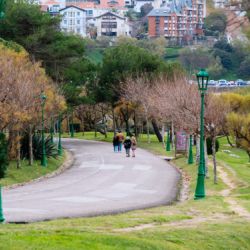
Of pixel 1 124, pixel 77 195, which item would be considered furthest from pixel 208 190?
pixel 1 124

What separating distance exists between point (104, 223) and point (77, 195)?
11897mm

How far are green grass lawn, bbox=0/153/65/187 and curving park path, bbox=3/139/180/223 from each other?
39.6 inches

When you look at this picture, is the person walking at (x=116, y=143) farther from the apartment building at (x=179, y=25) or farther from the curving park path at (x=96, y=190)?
the apartment building at (x=179, y=25)

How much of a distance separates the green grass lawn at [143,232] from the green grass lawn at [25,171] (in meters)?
16.7

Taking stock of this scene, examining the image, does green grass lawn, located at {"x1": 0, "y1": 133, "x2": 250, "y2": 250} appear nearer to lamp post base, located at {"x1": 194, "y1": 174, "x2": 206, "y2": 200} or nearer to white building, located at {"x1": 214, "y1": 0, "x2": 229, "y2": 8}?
white building, located at {"x1": 214, "y1": 0, "x2": 229, "y2": 8}

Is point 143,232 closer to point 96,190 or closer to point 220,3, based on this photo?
point 220,3

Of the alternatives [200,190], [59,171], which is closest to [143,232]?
[200,190]

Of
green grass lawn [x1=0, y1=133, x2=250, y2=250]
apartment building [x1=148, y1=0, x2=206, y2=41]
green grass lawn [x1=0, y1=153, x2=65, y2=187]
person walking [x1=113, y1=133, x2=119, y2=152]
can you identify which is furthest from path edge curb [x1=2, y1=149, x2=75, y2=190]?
apartment building [x1=148, y1=0, x2=206, y2=41]

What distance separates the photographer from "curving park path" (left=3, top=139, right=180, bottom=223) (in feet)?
73.8

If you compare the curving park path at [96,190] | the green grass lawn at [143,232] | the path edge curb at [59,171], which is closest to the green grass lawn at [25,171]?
the path edge curb at [59,171]

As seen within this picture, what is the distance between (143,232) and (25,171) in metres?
25.6

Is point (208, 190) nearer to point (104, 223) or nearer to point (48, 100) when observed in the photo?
point (104, 223)

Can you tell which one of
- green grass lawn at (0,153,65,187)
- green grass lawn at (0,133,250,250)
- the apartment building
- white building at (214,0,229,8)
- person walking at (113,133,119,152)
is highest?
the apartment building

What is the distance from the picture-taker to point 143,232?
49.8ft
